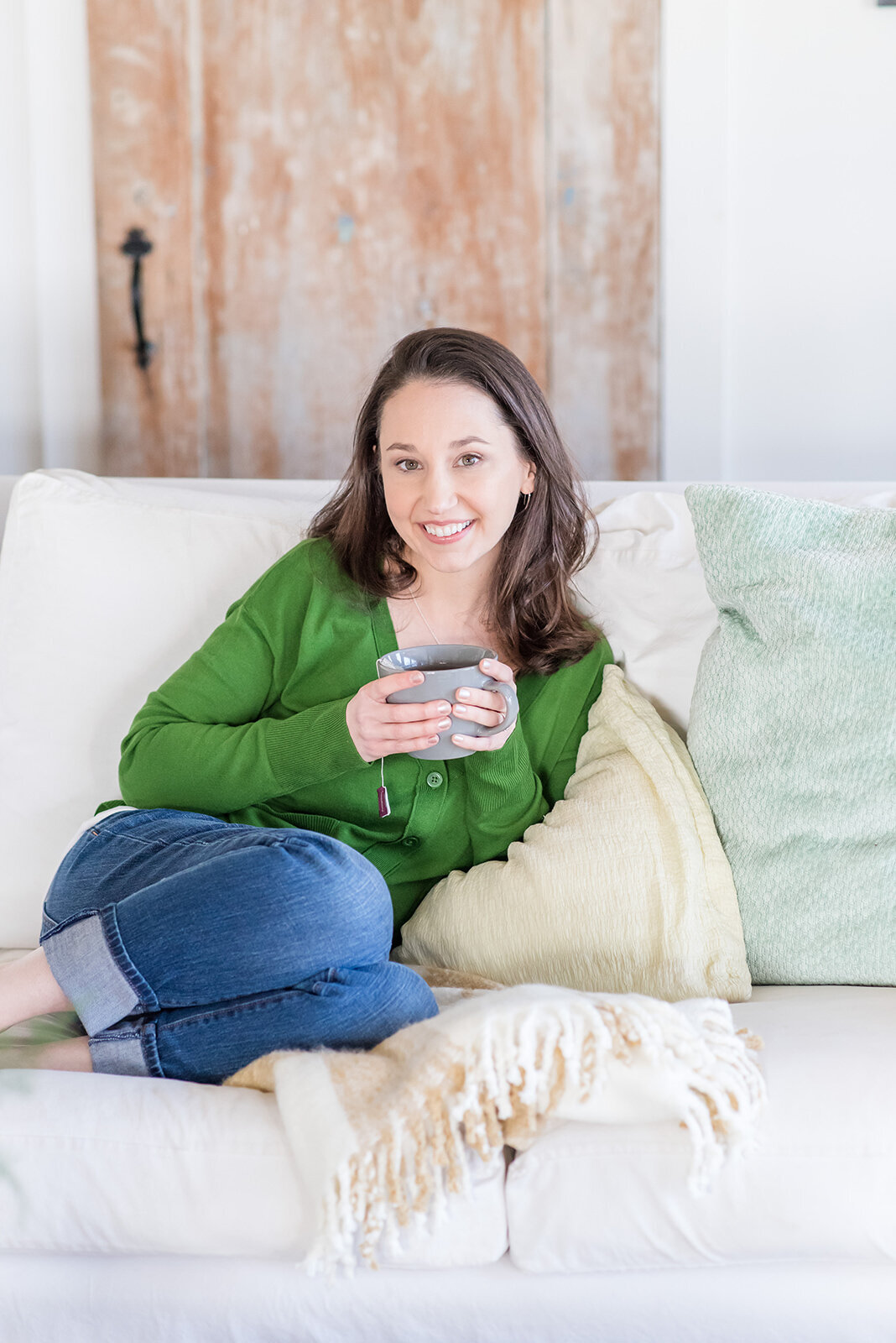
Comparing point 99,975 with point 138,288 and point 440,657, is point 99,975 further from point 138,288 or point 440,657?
point 138,288

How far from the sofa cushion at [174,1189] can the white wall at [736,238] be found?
1349 millimetres

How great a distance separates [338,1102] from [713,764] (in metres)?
0.57

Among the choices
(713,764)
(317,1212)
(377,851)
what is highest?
(713,764)

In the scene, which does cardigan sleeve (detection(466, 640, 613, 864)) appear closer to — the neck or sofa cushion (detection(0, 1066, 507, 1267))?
the neck

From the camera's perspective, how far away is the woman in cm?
104

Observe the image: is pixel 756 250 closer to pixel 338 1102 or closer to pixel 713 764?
pixel 713 764

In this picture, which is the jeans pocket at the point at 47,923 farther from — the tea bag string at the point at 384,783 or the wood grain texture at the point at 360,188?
the wood grain texture at the point at 360,188

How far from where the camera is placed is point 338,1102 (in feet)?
Result: 2.98

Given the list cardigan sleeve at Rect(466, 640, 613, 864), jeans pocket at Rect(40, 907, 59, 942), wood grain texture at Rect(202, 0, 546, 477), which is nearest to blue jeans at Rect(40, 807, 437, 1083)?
jeans pocket at Rect(40, 907, 59, 942)

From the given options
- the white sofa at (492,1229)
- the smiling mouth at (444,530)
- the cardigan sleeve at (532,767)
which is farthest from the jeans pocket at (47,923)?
the smiling mouth at (444,530)

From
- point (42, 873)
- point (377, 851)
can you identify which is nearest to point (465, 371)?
point (377, 851)

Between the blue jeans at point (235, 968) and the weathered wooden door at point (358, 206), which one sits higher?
the weathered wooden door at point (358, 206)

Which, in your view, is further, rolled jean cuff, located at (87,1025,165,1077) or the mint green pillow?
the mint green pillow

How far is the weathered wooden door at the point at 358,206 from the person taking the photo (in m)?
1.87
